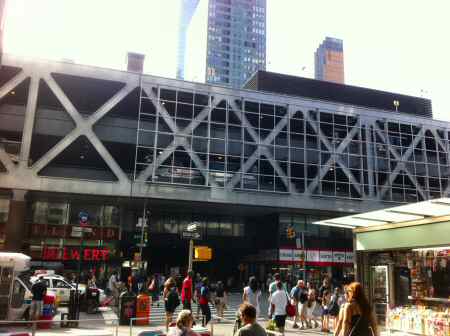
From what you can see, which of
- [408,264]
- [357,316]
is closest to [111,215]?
[408,264]

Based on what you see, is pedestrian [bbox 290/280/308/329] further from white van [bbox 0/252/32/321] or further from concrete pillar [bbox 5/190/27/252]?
concrete pillar [bbox 5/190/27/252]

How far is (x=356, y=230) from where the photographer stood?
15711mm

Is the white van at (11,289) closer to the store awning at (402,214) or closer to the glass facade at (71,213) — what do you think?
the store awning at (402,214)

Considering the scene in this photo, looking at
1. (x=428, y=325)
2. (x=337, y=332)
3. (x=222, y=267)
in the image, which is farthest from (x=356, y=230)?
(x=222, y=267)

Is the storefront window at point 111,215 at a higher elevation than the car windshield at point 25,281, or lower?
higher

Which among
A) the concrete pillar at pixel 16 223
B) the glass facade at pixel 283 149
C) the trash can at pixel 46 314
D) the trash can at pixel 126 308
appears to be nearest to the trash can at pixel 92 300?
the trash can at pixel 46 314

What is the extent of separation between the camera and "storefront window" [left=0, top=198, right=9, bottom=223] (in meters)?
35.2

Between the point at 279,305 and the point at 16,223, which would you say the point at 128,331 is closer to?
the point at 279,305

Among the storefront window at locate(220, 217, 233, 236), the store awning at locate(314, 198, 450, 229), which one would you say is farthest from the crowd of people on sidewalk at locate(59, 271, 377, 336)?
the storefront window at locate(220, 217, 233, 236)

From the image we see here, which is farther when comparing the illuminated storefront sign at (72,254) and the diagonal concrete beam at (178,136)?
the diagonal concrete beam at (178,136)

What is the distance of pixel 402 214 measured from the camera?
13.2m

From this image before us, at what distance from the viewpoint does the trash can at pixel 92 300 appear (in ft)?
71.3

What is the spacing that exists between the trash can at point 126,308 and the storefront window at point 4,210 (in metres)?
22.0

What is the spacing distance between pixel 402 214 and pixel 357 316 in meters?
7.57
